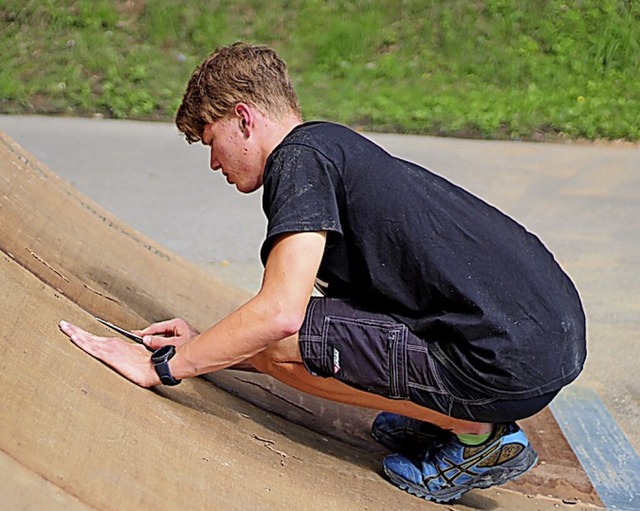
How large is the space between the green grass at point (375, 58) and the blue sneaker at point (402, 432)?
243 inches

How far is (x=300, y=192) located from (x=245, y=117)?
0.84 ft

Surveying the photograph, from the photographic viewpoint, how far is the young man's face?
219 centimetres

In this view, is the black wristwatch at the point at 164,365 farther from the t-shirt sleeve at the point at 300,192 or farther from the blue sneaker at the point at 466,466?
the blue sneaker at the point at 466,466

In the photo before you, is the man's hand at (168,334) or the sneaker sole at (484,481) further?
the man's hand at (168,334)

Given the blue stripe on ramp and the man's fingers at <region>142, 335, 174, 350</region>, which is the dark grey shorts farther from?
the blue stripe on ramp

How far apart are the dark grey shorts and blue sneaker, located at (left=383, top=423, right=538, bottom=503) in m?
0.11

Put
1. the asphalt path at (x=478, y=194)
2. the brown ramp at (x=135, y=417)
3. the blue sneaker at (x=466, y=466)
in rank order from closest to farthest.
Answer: the brown ramp at (x=135, y=417)
the blue sneaker at (x=466, y=466)
the asphalt path at (x=478, y=194)

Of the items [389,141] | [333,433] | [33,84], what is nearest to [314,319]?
[333,433]

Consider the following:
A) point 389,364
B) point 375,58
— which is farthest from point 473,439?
point 375,58

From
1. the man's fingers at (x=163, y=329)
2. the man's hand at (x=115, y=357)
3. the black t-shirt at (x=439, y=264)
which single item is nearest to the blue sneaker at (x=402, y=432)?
the black t-shirt at (x=439, y=264)

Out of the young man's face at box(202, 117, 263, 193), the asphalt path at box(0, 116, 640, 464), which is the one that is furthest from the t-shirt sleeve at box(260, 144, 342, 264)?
the asphalt path at box(0, 116, 640, 464)

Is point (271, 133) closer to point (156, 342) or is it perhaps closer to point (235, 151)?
point (235, 151)

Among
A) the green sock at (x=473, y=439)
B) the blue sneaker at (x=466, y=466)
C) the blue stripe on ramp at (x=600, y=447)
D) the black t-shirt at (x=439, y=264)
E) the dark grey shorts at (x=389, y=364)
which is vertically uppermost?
the black t-shirt at (x=439, y=264)

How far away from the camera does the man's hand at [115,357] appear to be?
7.31 feet
